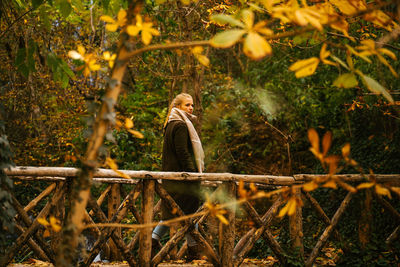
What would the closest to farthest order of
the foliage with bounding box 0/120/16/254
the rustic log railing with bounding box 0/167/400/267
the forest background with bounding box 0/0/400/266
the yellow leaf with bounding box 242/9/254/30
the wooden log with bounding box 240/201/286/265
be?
1. the yellow leaf with bounding box 242/9/254/30
2. the foliage with bounding box 0/120/16/254
3. the rustic log railing with bounding box 0/167/400/267
4. the wooden log with bounding box 240/201/286/265
5. the forest background with bounding box 0/0/400/266

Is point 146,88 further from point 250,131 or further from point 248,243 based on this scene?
point 248,243

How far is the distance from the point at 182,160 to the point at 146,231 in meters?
0.92

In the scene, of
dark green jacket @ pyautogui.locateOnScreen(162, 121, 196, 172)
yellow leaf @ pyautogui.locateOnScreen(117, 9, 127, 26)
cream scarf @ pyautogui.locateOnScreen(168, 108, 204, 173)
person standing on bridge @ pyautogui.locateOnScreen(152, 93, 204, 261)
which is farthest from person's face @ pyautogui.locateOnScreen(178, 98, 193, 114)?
yellow leaf @ pyautogui.locateOnScreen(117, 9, 127, 26)

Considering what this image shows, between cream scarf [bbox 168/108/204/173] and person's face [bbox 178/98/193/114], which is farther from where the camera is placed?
person's face [bbox 178/98/193/114]

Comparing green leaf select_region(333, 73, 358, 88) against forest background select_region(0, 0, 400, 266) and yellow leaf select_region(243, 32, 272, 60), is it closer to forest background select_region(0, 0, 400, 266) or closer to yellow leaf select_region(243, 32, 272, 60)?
yellow leaf select_region(243, 32, 272, 60)

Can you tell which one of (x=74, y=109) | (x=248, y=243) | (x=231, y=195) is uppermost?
(x=74, y=109)

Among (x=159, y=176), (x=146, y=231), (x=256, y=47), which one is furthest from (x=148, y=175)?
(x=256, y=47)

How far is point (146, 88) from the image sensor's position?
9.43 meters

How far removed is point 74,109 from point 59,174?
5928 mm

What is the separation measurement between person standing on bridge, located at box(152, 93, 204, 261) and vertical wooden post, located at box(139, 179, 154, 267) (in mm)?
380

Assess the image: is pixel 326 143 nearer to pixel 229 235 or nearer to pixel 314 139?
pixel 314 139

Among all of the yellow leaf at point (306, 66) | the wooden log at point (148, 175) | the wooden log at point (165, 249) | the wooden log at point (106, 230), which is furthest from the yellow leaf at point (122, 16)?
the wooden log at point (165, 249)

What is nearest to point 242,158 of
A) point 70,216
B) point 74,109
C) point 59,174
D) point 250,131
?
point 250,131

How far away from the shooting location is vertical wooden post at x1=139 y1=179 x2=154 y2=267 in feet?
11.4
